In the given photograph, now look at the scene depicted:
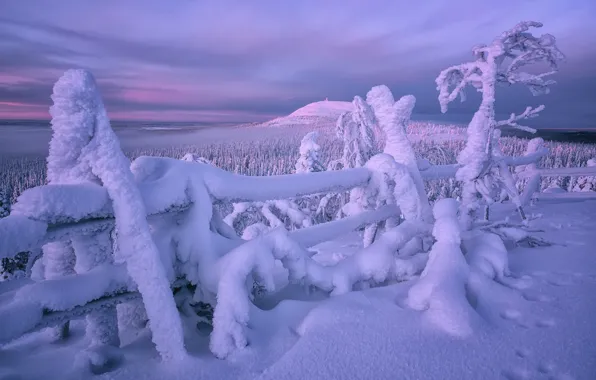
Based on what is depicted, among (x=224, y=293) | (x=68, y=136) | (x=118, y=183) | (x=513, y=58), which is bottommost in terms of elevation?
(x=224, y=293)

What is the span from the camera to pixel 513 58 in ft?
18.5

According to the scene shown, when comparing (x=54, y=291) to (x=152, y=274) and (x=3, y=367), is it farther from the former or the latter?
(x=3, y=367)

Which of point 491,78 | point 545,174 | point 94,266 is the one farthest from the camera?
point 545,174

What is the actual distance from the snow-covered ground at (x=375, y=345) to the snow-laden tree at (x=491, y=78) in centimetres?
315

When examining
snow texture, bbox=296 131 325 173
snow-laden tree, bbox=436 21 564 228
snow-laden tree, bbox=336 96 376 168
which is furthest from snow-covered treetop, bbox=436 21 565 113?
snow texture, bbox=296 131 325 173

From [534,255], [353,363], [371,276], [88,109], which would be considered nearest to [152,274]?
[88,109]

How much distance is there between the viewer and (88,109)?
1.99 m

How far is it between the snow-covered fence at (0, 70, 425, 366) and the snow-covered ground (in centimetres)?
20

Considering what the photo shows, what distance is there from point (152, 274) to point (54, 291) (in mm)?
504

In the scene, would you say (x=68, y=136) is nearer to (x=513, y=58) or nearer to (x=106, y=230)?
(x=106, y=230)

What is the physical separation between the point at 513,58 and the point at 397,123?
288cm

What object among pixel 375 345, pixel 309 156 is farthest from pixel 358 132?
pixel 309 156

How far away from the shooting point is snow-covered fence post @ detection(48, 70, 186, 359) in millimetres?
1938

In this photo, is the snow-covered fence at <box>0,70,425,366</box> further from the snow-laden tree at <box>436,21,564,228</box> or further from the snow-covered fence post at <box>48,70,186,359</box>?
the snow-laden tree at <box>436,21,564,228</box>
